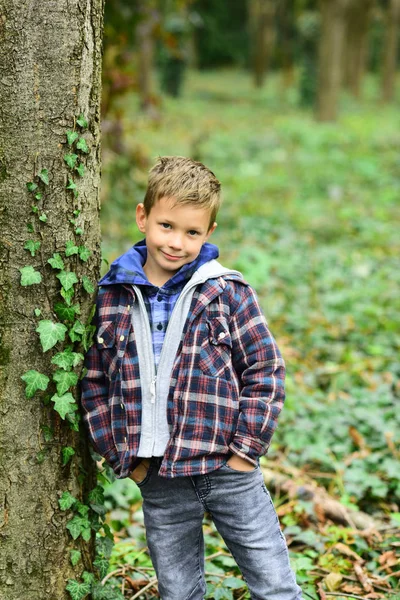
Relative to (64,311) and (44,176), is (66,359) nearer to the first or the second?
(64,311)

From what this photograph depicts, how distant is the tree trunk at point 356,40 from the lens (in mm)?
24281

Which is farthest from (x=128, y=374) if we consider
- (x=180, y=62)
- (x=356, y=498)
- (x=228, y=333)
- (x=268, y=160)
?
(x=180, y=62)

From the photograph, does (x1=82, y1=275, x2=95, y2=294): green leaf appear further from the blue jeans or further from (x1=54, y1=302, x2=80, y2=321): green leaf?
the blue jeans

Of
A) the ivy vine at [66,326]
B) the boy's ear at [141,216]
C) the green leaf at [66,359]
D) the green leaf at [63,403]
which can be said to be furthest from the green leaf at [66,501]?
the boy's ear at [141,216]

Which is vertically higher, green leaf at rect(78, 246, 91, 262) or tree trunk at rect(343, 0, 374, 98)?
tree trunk at rect(343, 0, 374, 98)

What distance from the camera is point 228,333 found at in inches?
86.8

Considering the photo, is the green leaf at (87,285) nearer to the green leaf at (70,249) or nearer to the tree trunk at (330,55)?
the green leaf at (70,249)

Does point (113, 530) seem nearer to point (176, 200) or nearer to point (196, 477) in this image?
point (196, 477)

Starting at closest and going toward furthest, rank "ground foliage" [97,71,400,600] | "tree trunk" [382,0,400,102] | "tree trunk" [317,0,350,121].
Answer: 1. "ground foliage" [97,71,400,600]
2. "tree trunk" [317,0,350,121]
3. "tree trunk" [382,0,400,102]

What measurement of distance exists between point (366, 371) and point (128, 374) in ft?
11.1

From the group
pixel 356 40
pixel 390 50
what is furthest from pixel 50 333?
pixel 356 40

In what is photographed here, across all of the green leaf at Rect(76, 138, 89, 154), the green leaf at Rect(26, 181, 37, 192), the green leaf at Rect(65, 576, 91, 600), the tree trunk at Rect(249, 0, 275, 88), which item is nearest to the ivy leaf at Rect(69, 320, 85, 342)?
the green leaf at Rect(26, 181, 37, 192)

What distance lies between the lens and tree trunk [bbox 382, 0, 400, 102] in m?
22.7

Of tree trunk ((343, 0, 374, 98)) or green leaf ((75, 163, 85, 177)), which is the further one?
tree trunk ((343, 0, 374, 98))
